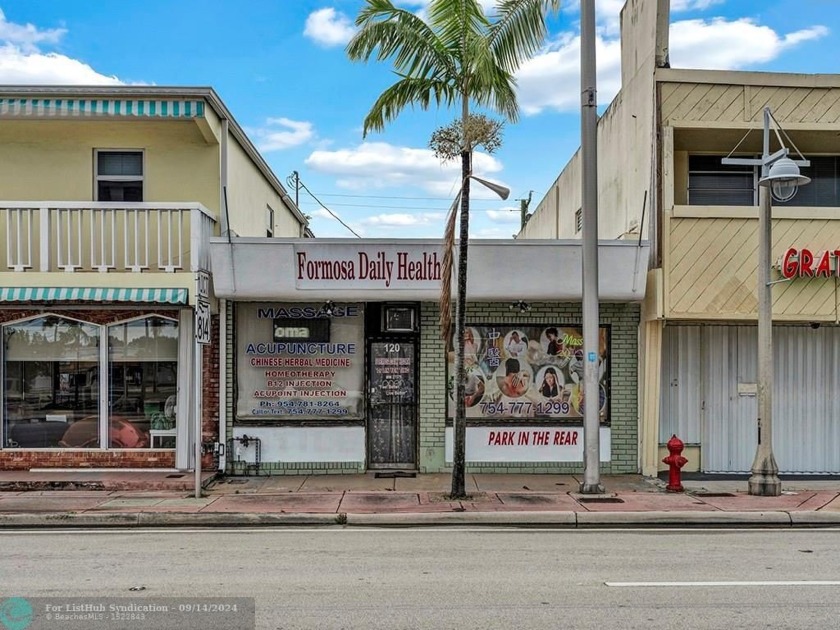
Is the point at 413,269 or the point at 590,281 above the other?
the point at 413,269

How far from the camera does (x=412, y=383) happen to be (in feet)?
40.8

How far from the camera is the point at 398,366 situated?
12422 millimetres

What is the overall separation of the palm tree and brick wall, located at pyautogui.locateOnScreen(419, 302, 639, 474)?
1.91 meters

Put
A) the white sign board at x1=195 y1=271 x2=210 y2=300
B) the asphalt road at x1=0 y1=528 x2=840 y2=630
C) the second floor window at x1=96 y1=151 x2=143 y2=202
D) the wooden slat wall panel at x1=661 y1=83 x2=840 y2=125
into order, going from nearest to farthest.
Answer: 1. the asphalt road at x1=0 y1=528 x2=840 y2=630
2. the white sign board at x1=195 y1=271 x2=210 y2=300
3. the wooden slat wall panel at x1=661 y1=83 x2=840 y2=125
4. the second floor window at x1=96 y1=151 x2=143 y2=202

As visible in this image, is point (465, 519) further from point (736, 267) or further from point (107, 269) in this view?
point (107, 269)

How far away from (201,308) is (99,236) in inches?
113

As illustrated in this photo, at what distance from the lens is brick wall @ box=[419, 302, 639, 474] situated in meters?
12.3

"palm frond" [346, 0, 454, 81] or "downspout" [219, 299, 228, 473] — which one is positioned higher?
"palm frond" [346, 0, 454, 81]

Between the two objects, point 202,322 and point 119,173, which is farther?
point 119,173

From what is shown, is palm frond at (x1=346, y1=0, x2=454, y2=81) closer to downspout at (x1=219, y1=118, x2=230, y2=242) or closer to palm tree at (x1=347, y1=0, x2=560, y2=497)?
palm tree at (x1=347, y1=0, x2=560, y2=497)

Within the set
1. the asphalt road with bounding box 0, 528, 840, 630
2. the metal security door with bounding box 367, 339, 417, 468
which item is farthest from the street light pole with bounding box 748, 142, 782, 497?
the metal security door with bounding box 367, 339, 417, 468

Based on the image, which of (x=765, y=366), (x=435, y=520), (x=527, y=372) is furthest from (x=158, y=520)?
(x=765, y=366)

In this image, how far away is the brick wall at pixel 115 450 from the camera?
1206cm

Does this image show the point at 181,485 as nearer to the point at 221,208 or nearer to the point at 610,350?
the point at 221,208
